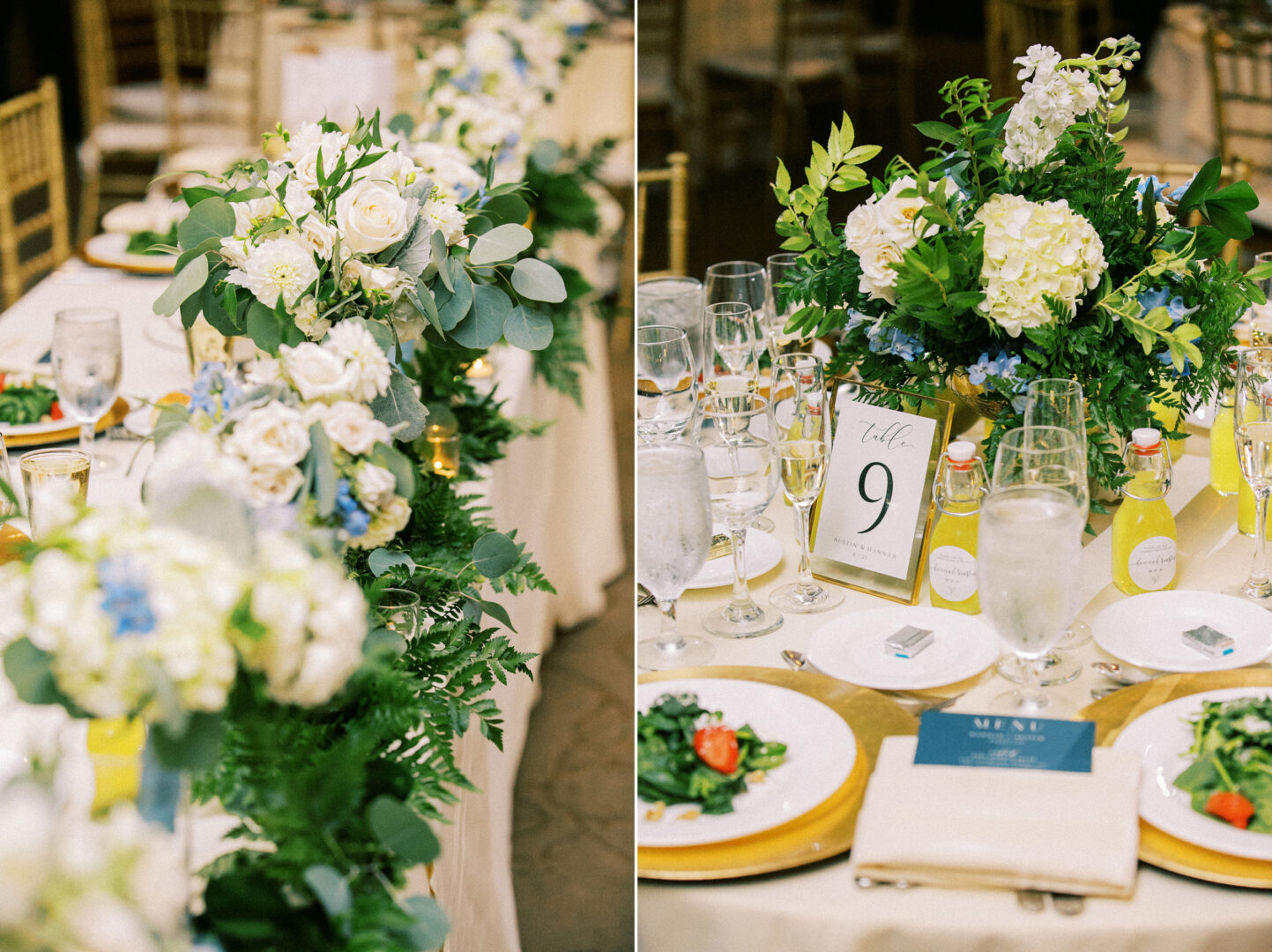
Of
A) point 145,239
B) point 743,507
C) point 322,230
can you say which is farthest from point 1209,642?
point 145,239

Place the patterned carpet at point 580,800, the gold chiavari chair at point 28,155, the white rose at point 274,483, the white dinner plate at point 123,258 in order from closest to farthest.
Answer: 1. the white rose at point 274,483
2. the patterned carpet at point 580,800
3. the white dinner plate at point 123,258
4. the gold chiavari chair at point 28,155

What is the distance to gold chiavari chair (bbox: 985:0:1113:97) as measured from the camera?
5.28m

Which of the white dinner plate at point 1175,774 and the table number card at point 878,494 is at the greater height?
the table number card at point 878,494

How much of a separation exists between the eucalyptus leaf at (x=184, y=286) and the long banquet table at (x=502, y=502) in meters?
0.22

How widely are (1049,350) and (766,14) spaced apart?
5.66 m

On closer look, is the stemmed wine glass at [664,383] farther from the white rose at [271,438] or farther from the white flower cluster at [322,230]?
the white rose at [271,438]

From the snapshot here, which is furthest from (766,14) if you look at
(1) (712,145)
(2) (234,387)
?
(2) (234,387)

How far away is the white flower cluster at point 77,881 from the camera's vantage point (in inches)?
21.8

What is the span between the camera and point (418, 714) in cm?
92

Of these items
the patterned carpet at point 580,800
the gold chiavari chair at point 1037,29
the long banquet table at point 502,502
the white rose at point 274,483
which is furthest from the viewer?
the gold chiavari chair at point 1037,29

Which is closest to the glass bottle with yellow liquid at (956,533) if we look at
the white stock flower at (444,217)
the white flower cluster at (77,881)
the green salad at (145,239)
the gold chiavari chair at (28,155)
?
the white stock flower at (444,217)

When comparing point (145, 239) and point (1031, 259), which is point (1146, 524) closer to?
point (1031, 259)

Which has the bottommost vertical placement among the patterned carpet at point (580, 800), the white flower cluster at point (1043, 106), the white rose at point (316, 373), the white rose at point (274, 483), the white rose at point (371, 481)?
the patterned carpet at point (580, 800)

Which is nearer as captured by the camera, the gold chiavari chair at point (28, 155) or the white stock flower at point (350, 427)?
the white stock flower at point (350, 427)
